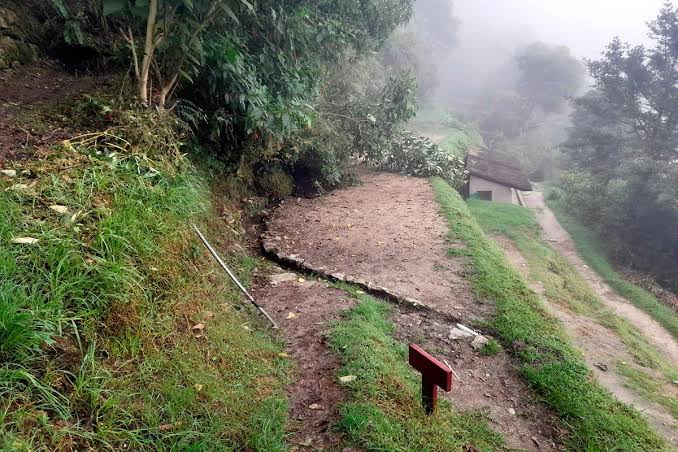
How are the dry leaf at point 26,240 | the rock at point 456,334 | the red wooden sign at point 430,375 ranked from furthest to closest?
the rock at point 456,334 → the red wooden sign at point 430,375 → the dry leaf at point 26,240

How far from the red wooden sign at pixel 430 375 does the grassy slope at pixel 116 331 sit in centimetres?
106

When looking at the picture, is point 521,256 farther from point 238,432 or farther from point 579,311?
point 238,432

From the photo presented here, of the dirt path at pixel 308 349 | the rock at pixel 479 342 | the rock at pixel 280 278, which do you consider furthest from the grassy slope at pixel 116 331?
the rock at pixel 479 342

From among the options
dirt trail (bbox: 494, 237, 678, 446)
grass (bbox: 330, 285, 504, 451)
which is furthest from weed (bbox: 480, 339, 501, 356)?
dirt trail (bbox: 494, 237, 678, 446)

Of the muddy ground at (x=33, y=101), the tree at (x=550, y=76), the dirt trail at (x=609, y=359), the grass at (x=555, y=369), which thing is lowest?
the dirt trail at (x=609, y=359)

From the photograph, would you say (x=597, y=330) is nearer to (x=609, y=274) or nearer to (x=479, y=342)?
(x=479, y=342)

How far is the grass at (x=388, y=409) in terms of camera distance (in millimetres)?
2812

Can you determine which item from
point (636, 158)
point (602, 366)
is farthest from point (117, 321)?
point (636, 158)

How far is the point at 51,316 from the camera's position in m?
2.27

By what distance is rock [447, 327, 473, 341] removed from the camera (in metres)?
4.68

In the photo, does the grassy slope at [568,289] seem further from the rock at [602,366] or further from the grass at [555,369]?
the grass at [555,369]

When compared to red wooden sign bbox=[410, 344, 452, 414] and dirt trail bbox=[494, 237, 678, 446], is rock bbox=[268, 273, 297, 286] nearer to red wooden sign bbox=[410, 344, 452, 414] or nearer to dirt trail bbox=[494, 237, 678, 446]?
red wooden sign bbox=[410, 344, 452, 414]

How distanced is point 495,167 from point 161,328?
2387 cm

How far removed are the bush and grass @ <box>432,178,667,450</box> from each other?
7511 mm
